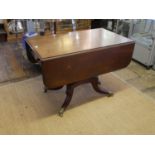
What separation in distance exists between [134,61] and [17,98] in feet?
6.31

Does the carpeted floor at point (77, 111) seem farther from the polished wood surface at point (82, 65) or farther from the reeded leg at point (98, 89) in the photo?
the polished wood surface at point (82, 65)

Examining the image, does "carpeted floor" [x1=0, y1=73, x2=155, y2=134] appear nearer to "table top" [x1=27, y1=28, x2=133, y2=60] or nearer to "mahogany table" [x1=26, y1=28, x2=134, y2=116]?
"mahogany table" [x1=26, y1=28, x2=134, y2=116]

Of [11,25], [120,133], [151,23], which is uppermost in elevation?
[151,23]

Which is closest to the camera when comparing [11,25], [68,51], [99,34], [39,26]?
[68,51]

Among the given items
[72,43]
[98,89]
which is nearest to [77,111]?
[98,89]

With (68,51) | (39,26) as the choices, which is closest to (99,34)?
(68,51)

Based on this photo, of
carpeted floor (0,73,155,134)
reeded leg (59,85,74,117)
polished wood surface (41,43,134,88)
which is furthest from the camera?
reeded leg (59,85,74,117)

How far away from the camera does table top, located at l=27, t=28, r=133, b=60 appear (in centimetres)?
165

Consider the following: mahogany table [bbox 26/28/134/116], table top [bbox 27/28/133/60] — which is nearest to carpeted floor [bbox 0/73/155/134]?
mahogany table [bbox 26/28/134/116]

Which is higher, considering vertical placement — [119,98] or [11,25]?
[11,25]

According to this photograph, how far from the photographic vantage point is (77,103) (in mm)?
2115

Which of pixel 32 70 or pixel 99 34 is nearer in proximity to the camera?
pixel 99 34
